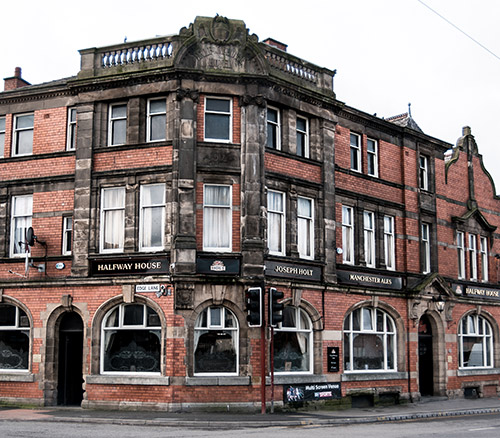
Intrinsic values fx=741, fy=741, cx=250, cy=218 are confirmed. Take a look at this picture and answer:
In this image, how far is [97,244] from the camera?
2427cm

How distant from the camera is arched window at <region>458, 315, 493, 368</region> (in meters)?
32.3

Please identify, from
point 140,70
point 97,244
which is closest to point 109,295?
point 97,244

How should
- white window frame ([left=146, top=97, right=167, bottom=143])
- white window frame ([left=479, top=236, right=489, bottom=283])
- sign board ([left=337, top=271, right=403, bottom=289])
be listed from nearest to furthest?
white window frame ([left=146, top=97, right=167, bottom=143]) → sign board ([left=337, top=271, right=403, bottom=289]) → white window frame ([left=479, top=236, right=489, bottom=283])

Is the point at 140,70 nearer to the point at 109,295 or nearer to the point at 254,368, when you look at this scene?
the point at 109,295

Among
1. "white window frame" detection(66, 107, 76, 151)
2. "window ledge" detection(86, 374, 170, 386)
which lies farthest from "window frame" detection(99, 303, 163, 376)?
"white window frame" detection(66, 107, 76, 151)

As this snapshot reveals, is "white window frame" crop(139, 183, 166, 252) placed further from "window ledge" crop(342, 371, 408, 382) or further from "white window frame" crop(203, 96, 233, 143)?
"window ledge" crop(342, 371, 408, 382)

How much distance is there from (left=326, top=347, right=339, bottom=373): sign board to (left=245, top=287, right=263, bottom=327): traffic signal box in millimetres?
5121

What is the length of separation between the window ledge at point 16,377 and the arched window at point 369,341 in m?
10.9

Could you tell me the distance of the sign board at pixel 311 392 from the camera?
78.1 feet

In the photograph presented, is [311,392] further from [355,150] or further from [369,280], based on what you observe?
[355,150]

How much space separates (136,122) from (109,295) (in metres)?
5.73

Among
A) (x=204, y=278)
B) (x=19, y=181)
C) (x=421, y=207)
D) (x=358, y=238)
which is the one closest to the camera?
(x=204, y=278)

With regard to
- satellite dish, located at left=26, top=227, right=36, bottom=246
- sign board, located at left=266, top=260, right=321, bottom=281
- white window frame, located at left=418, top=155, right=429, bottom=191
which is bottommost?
sign board, located at left=266, top=260, right=321, bottom=281

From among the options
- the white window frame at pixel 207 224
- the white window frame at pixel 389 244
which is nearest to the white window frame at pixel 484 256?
the white window frame at pixel 389 244
